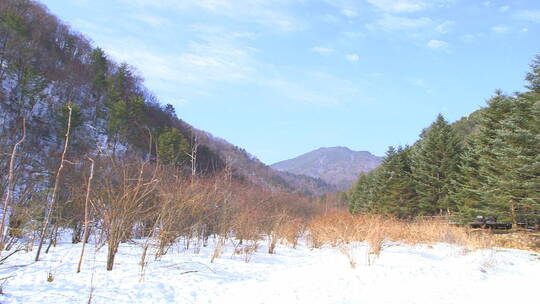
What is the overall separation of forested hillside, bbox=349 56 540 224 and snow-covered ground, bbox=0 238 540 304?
6355mm

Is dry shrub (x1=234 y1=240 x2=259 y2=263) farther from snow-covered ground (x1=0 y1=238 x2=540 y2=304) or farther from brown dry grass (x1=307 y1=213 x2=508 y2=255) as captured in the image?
brown dry grass (x1=307 y1=213 x2=508 y2=255)

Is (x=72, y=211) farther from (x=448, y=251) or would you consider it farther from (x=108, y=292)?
(x=448, y=251)

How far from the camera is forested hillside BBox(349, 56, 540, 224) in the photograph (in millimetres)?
14789

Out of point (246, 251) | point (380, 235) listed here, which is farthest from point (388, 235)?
point (246, 251)

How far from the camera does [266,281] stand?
25.0ft

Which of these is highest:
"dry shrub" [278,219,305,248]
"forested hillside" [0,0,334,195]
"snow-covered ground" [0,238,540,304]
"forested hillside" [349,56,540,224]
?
"forested hillside" [0,0,334,195]

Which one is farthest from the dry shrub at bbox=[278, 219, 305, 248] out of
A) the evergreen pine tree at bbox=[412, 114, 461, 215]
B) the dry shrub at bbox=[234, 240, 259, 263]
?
the evergreen pine tree at bbox=[412, 114, 461, 215]

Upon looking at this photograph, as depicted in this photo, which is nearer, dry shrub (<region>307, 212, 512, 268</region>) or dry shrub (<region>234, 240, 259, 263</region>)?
dry shrub (<region>307, 212, 512, 268</region>)

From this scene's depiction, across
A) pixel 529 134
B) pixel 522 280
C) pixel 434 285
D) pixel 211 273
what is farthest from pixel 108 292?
pixel 529 134

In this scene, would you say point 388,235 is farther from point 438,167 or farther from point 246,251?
point 438,167

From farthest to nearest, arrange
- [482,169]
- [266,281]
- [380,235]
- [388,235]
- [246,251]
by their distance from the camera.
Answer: [482,169]
[388,235]
[246,251]
[380,235]
[266,281]

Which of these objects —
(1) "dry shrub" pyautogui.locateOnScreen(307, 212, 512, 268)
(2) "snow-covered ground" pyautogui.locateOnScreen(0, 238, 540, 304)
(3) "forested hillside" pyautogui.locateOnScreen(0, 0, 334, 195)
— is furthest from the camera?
(3) "forested hillside" pyautogui.locateOnScreen(0, 0, 334, 195)

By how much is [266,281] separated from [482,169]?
50.7ft

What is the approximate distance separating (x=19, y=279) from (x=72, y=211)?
7851 mm
